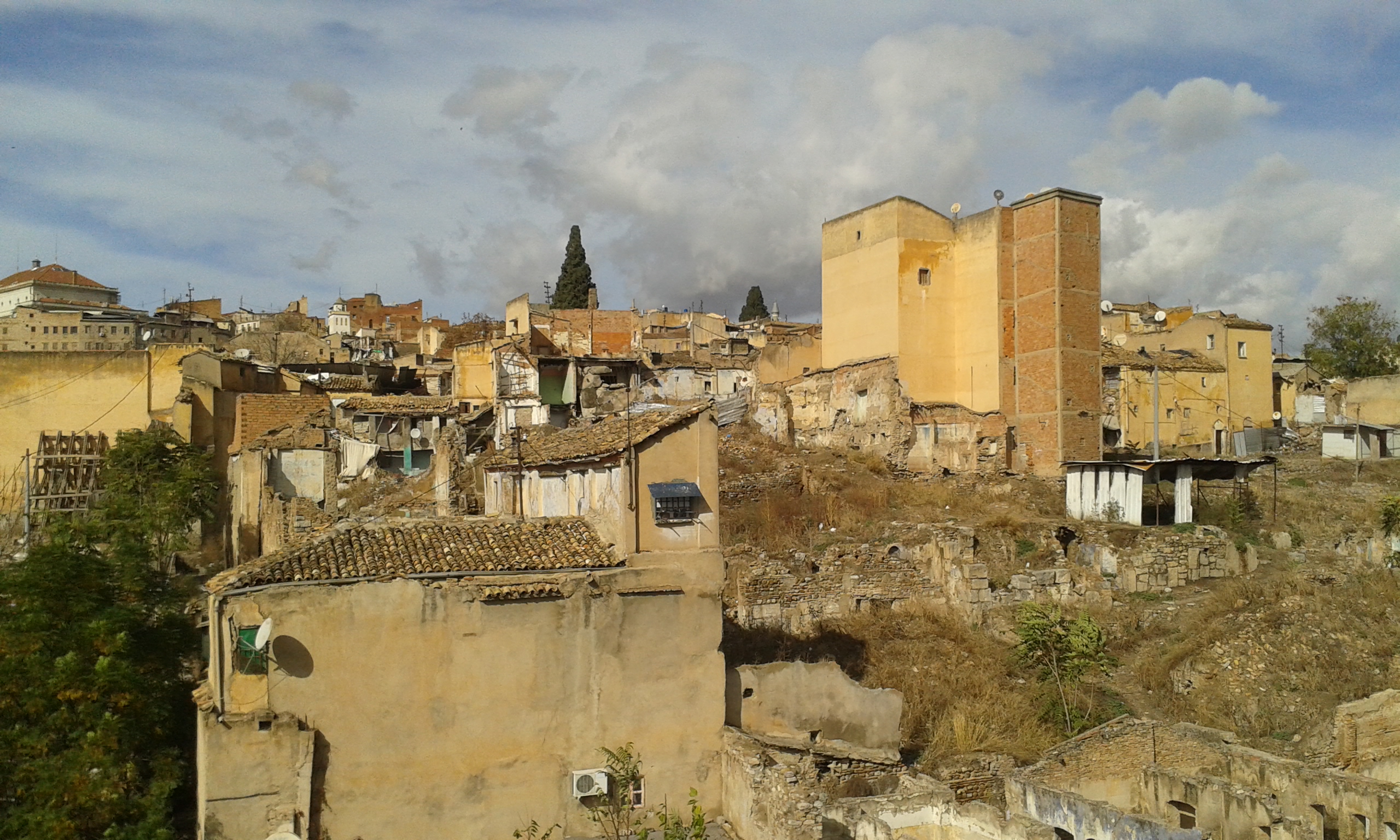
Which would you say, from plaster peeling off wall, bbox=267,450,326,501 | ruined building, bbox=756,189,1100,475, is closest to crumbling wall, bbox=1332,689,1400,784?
ruined building, bbox=756,189,1100,475

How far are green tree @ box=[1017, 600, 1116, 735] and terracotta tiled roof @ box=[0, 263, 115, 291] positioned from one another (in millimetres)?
61075

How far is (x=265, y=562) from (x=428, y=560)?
5.86 feet

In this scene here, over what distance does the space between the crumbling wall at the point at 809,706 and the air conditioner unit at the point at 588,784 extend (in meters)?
1.97

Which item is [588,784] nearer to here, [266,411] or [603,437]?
[603,437]

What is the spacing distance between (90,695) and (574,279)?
4216 centimetres

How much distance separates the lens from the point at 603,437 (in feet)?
43.8

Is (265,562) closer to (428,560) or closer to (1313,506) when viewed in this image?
(428,560)

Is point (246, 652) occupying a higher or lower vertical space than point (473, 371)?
lower

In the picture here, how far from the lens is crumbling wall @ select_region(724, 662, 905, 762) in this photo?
12.4m

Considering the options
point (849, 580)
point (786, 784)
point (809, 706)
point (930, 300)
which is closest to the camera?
point (786, 784)

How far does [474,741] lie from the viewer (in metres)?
10.9

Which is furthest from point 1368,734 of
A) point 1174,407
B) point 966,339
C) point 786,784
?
point 1174,407

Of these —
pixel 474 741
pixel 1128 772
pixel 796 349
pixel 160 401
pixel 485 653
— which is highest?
pixel 796 349

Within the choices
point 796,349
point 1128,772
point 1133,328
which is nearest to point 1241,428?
point 1133,328
